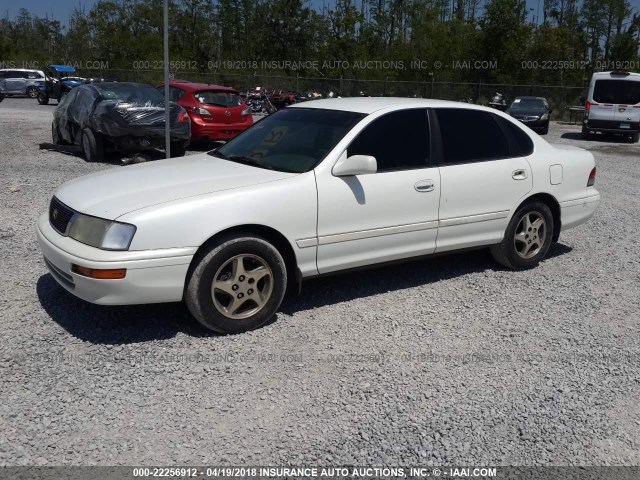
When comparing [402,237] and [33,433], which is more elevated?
[402,237]

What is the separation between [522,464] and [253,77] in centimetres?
3640

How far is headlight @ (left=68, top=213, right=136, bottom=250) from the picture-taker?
405 cm

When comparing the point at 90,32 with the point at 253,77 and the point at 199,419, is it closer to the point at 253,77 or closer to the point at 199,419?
the point at 253,77

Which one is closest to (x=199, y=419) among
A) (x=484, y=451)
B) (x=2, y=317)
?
(x=484, y=451)

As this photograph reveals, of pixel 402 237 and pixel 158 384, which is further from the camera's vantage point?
pixel 402 237

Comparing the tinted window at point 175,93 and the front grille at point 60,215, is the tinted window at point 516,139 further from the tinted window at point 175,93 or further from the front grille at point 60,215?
the tinted window at point 175,93

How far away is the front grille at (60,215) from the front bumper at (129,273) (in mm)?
160

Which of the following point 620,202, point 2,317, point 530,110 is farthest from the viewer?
point 530,110

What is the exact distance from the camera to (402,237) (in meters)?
5.18

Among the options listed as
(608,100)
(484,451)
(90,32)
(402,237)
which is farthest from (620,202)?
(90,32)

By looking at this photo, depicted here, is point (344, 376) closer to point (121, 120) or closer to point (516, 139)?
point (516, 139)

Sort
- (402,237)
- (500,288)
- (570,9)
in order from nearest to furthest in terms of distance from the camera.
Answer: (402,237), (500,288), (570,9)

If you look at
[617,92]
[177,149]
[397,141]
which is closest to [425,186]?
[397,141]

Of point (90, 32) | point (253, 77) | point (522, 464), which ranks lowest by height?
point (522, 464)
